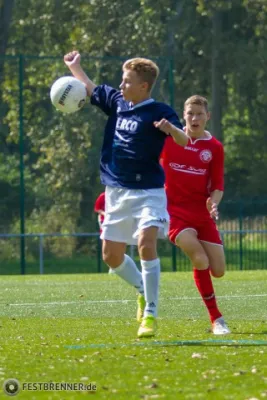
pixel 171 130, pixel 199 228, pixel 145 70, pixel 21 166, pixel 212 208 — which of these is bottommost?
pixel 21 166

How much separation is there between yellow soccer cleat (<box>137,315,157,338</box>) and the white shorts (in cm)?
62

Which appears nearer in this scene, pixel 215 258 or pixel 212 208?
pixel 212 208

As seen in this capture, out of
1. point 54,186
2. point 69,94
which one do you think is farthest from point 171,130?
point 54,186

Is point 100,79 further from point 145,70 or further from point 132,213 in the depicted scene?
point 132,213

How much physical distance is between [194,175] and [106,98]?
39.5 inches

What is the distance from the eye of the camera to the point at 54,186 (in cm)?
2812

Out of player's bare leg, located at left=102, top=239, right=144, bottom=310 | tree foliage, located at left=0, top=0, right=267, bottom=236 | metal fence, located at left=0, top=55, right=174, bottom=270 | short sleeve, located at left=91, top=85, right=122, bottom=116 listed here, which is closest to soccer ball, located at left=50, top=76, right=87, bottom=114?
short sleeve, located at left=91, top=85, right=122, bottom=116

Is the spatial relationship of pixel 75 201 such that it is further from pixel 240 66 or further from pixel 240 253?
pixel 240 66

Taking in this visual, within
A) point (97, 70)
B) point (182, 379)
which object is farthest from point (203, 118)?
point (97, 70)

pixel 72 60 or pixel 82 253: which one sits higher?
pixel 72 60

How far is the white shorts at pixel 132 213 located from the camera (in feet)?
29.4

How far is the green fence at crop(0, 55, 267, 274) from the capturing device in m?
25.4

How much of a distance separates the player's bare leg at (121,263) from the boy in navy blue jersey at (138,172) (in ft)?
0.07

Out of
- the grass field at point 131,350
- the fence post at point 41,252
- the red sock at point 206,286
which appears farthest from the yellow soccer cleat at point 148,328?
the fence post at point 41,252
